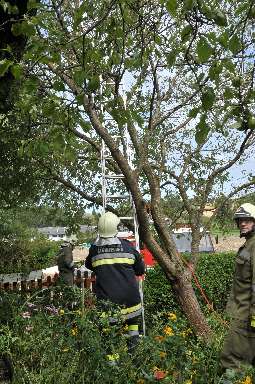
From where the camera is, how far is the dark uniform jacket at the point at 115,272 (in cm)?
486

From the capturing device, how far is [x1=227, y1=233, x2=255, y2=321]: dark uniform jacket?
14.5 feet

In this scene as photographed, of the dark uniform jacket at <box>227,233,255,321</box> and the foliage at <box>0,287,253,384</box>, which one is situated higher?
the dark uniform jacket at <box>227,233,255,321</box>

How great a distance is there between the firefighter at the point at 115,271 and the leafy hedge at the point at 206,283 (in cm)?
527

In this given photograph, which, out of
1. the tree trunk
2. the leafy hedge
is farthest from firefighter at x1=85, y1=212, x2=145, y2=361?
the leafy hedge

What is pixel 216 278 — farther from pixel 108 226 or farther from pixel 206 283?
pixel 108 226

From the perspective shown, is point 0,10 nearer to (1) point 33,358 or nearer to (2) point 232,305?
(1) point 33,358

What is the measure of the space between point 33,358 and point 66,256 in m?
6.06

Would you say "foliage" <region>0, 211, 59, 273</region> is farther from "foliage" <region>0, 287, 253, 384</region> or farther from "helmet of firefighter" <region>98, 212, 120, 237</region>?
"foliage" <region>0, 287, 253, 384</region>

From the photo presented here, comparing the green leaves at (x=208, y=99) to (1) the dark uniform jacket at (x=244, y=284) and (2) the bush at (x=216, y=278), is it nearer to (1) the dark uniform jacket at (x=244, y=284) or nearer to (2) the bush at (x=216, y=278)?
(1) the dark uniform jacket at (x=244, y=284)

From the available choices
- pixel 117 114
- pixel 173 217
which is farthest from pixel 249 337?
pixel 173 217

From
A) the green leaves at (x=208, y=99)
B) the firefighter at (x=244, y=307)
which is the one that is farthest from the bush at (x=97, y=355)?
the green leaves at (x=208, y=99)

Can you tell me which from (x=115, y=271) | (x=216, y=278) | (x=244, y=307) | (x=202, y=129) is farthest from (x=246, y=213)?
(x=216, y=278)

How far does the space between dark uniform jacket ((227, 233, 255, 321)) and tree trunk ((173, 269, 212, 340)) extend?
6.02ft

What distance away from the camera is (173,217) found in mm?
9820
